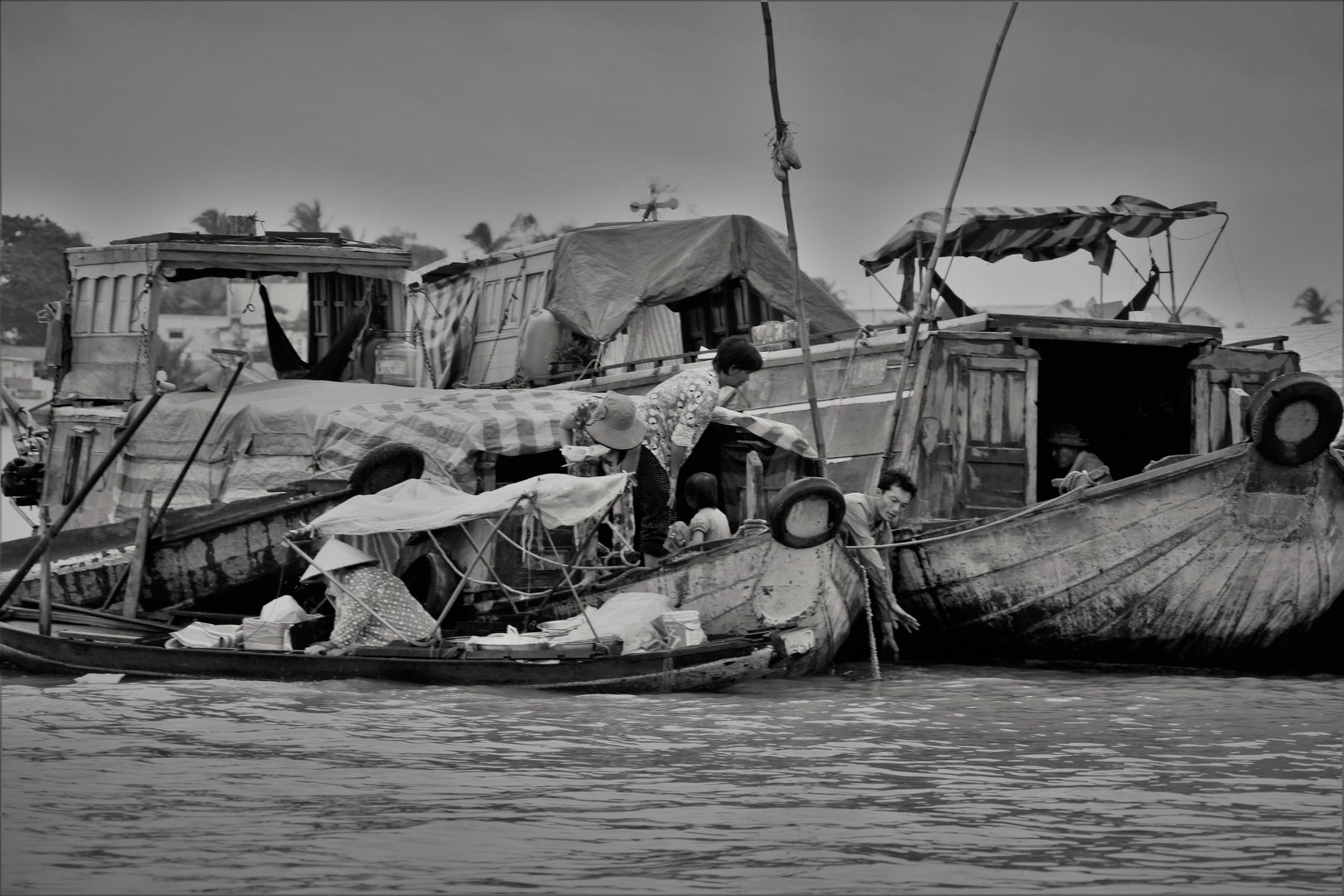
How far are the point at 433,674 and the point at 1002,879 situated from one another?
4.54 metres

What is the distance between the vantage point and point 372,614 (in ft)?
30.1

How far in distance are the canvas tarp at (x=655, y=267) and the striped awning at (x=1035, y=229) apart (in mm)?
1199

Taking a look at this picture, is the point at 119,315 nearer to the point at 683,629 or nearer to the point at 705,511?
the point at 705,511

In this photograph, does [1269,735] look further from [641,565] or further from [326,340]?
[326,340]

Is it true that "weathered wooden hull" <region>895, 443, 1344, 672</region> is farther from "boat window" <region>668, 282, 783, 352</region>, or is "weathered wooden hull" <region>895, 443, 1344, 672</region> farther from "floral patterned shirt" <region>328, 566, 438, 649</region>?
"boat window" <region>668, 282, 783, 352</region>

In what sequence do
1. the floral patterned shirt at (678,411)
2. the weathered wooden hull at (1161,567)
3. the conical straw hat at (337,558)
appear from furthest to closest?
1. the floral patterned shirt at (678,411)
2. the weathered wooden hull at (1161,567)
3. the conical straw hat at (337,558)

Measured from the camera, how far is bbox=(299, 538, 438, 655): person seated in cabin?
29.9 feet

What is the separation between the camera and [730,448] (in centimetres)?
1162

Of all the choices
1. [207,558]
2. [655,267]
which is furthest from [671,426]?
[655,267]

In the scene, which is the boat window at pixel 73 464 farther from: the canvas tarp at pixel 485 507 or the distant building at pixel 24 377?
the distant building at pixel 24 377

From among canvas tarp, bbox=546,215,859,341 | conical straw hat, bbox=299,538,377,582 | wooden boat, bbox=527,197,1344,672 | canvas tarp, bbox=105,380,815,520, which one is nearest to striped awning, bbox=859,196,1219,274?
wooden boat, bbox=527,197,1344,672

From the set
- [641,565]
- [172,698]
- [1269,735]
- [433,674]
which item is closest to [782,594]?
[641,565]

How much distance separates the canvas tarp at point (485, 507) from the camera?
8961 millimetres

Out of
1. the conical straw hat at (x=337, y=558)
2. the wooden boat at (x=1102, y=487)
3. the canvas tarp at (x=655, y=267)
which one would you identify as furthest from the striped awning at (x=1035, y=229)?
the conical straw hat at (x=337, y=558)
